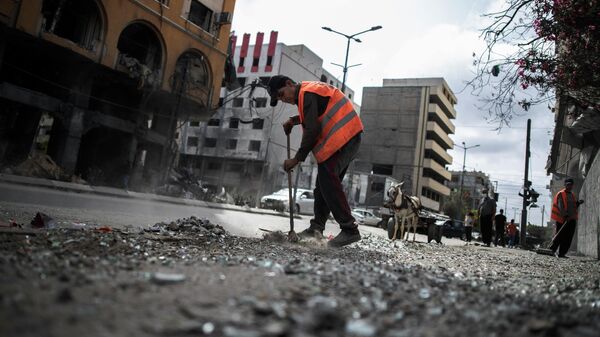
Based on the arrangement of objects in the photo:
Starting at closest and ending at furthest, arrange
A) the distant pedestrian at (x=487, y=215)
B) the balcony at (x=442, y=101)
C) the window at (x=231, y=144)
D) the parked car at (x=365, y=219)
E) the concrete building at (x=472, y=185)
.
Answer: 1. the distant pedestrian at (x=487, y=215)
2. the parked car at (x=365, y=219)
3. the window at (x=231, y=144)
4. the balcony at (x=442, y=101)
5. the concrete building at (x=472, y=185)

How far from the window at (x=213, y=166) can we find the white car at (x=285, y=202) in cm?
2544

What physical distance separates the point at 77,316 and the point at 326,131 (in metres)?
3.41

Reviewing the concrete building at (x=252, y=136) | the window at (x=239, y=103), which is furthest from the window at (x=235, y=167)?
the window at (x=239, y=103)

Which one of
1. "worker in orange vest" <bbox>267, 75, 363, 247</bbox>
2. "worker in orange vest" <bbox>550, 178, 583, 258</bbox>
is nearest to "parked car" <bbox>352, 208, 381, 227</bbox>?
"worker in orange vest" <bbox>550, 178, 583, 258</bbox>

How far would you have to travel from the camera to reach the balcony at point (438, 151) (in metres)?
62.5

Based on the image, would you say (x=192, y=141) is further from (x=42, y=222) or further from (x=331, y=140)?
(x=331, y=140)

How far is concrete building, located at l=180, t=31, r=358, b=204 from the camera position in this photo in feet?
159

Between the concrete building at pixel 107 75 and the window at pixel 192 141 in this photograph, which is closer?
the concrete building at pixel 107 75

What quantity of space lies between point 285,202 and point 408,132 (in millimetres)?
43377

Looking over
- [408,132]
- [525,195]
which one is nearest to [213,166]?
[408,132]

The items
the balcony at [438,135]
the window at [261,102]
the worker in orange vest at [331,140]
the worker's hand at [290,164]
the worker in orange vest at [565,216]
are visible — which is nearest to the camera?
the worker in orange vest at [331,140]

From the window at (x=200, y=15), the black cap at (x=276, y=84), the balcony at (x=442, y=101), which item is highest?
the balcony at (x=442, y=101)

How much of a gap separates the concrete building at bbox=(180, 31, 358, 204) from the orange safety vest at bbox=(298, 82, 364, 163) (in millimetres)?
40881

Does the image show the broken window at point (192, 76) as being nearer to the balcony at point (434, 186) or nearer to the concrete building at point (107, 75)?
the concrete building at point (107, 75)
